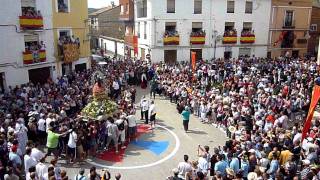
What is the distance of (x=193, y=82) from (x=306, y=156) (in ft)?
44.6

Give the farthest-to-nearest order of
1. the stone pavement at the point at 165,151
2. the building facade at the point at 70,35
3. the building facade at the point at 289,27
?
the building facade at the point at 289,27 < the building facade at the point at 70,35 < the stone pavement at the point at 165,151

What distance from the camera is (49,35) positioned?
25422mm

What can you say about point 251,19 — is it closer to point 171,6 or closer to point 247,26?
→ point 247,26

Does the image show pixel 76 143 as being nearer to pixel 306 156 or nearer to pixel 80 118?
pixel 80 118

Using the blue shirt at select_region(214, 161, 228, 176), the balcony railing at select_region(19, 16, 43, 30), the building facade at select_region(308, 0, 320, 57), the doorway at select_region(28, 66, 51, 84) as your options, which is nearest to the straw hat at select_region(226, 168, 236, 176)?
the blue shirt at select_region(214, 161, 228, 176)

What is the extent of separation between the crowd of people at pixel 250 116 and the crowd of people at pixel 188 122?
0.11 feet

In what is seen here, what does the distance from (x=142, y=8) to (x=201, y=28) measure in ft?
22.8

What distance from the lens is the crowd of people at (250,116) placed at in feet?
34.3

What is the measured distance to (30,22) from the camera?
2330 centimetres

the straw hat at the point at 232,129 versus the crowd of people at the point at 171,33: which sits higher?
the crowd of people at the point at 171,33

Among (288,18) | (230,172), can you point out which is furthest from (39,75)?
(288,18)

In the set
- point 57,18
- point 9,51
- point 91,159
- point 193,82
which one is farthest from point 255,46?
point 91,159

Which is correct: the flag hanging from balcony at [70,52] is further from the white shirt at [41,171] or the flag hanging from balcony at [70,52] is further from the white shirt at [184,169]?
the white shirt at [184,169]

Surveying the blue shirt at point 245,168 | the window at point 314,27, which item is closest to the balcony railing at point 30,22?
the blue shirt at point 245,168
